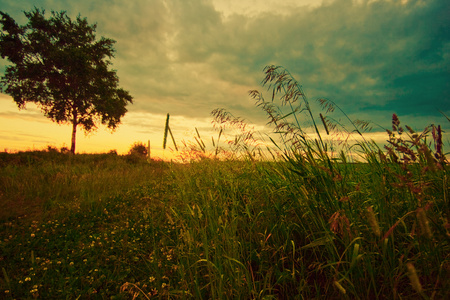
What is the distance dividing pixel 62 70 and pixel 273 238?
3084 centimetres

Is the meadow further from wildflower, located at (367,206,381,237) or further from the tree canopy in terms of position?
the tree canopy

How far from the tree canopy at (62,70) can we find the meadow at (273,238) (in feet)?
79.7

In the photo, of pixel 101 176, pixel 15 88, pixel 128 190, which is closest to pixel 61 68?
pixel 15 88

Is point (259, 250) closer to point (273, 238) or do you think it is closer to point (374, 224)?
point (273, 238)

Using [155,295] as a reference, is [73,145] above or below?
above

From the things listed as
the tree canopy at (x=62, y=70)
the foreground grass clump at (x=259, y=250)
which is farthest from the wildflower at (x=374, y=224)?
the tree canopy at (x=62, y=70)

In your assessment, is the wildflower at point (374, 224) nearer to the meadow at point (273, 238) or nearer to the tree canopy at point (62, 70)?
the meadow at point (273, 238)

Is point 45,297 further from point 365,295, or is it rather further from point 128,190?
point 128,190

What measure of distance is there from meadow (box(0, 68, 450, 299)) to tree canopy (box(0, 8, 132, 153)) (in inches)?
957

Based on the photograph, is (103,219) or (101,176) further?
(101,176)

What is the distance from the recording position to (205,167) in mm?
6871

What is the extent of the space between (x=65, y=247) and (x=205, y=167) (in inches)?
151

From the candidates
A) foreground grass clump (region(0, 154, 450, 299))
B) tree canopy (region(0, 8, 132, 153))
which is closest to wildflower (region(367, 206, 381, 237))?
foreground grass clump (region(0, 154, 450, 299))

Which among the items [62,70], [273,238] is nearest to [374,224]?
[273,238]
